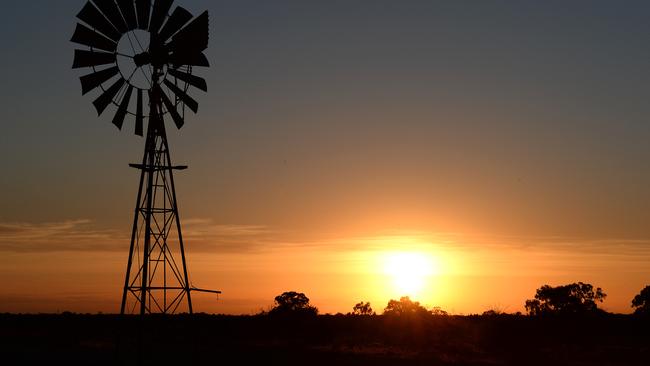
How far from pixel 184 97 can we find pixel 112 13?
11.3ft

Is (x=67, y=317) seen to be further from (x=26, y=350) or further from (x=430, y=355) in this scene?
(x=430, y=355)

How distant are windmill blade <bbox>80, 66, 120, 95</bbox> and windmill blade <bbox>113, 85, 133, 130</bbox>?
2.35 ft

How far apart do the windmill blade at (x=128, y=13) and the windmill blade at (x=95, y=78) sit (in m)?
1.44

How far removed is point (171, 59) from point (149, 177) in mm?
3873

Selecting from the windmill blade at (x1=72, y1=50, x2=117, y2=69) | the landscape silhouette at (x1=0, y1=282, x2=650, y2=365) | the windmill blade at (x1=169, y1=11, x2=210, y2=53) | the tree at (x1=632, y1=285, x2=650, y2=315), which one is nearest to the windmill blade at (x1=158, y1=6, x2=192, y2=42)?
the windmill blade at (x1=169, y1=11, x2=210, y2=53)

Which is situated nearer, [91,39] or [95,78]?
[91,39]

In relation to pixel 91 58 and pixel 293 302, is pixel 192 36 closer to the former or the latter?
pixel 91 58

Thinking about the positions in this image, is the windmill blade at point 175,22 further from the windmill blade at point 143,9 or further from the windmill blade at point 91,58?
the windmill blade at point 91,58

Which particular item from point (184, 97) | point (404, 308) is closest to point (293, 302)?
point (404, 308)

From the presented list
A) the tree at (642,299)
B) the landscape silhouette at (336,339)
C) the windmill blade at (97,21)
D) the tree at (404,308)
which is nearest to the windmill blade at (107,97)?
the windmill blade at (97,21)

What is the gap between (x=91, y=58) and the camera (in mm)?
24297

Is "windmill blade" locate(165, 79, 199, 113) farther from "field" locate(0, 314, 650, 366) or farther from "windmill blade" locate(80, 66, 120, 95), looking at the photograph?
"field" locate(0, 314, 650, 366)

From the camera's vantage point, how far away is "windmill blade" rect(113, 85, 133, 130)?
2470 cm

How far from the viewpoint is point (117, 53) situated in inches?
971
